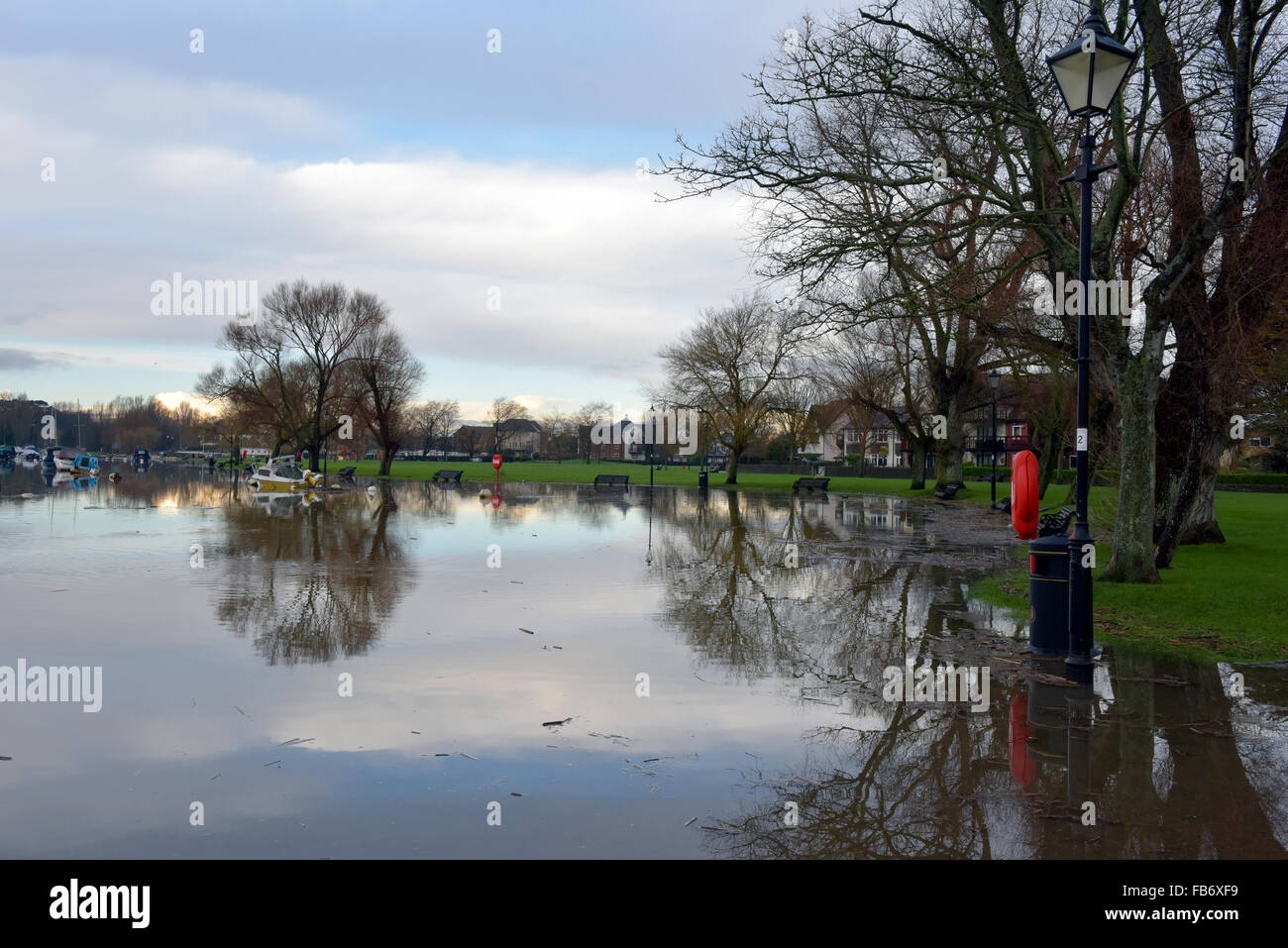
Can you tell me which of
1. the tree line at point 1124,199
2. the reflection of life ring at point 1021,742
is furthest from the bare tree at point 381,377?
the reflection of life ring at point 1021,742

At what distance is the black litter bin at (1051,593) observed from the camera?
9.53 m

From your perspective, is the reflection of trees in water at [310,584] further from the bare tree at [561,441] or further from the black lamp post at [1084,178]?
the bare tree at [561,441]

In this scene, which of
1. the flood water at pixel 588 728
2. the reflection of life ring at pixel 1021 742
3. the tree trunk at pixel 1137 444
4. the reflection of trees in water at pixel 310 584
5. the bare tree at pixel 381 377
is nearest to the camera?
the flood water at pixel 588 728

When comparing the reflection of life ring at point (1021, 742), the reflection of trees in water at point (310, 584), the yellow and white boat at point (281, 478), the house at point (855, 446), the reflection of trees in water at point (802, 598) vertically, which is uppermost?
the house at point (855, 446)

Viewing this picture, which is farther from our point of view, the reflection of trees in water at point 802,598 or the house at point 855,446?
the house at point 855,446

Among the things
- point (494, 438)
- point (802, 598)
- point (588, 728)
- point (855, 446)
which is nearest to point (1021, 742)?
point (588, 728)

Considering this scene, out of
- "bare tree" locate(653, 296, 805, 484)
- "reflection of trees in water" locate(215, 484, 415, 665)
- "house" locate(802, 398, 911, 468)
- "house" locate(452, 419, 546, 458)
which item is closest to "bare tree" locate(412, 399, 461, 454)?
"house" locate(452, 419, 546, 458)

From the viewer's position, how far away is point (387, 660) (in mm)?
8844

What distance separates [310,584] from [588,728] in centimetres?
800

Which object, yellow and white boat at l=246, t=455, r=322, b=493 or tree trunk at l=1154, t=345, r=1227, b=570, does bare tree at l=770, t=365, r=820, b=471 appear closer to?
yellow and white boat at l=246, t=455, r=322, b=493

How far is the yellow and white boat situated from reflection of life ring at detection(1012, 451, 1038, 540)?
121ft

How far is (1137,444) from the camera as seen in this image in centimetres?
1286

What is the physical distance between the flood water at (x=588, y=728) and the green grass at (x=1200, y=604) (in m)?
0.83
